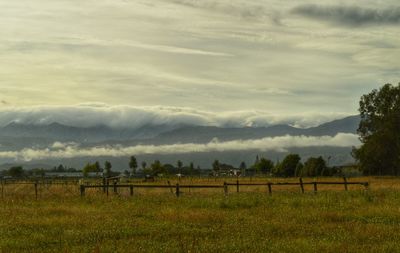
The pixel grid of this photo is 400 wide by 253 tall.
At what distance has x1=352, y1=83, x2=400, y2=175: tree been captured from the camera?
325ft

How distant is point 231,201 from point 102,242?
1623cm

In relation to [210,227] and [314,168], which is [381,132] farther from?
[210,227]

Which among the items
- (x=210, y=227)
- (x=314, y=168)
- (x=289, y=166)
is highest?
(x=289, y=166)

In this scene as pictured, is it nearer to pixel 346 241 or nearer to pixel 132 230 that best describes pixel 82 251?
pixel 132 230

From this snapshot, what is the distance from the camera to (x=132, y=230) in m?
22.2

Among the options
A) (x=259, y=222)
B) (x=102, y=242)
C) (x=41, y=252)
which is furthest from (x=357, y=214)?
(x=41, y=252)

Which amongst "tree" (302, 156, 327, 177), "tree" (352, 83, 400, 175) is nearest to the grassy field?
"tree" (352, 83, 400, 175)

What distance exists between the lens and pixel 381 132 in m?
99.4

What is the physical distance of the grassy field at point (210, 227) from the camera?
1828cm

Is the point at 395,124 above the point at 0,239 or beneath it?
above

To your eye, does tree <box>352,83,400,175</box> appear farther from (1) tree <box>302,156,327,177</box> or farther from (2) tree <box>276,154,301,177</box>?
(2) tree <box>276,154,301,177</box>

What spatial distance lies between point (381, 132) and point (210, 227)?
8167cm

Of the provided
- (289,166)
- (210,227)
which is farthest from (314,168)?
(210,227)

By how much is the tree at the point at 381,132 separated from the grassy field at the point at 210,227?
66.4 m
